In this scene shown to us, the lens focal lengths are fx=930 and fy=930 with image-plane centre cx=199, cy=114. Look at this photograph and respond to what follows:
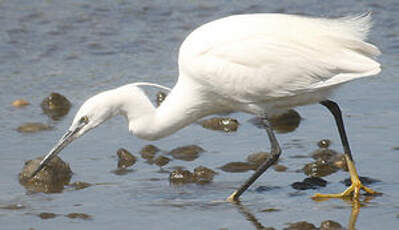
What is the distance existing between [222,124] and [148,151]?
35.4 inches

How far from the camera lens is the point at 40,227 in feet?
Answer: 20.6

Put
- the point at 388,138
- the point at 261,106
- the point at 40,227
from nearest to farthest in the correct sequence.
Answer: the point at 40,227 → the point at 261,106 → the point at 388,138

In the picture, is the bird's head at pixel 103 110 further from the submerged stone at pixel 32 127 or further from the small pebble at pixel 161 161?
the submerged stone at pixel 32 127

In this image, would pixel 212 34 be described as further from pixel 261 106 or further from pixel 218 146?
pixel 218 146

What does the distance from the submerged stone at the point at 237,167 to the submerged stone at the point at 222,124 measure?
0.83 m

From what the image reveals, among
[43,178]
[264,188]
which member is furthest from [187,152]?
[43,178]

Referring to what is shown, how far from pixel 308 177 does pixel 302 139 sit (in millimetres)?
918

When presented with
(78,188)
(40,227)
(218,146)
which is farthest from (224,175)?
(40,227)

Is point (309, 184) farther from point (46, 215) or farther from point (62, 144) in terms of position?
point (46, 215)

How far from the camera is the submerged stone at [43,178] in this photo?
717 centimetres

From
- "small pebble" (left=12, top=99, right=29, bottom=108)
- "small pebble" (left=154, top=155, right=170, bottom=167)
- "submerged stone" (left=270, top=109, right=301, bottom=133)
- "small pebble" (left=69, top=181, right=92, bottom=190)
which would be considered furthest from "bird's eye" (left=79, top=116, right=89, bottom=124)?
"small pebble" (left=12, top=99, right=29, bottom=108)

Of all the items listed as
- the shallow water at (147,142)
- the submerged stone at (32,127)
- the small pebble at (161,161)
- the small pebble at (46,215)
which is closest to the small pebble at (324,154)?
the shallow water at (147,142)

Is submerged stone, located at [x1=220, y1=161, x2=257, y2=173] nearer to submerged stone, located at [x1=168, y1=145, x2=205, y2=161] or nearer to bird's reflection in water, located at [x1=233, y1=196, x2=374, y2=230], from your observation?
submerged stone, located at [x1=168, y1=145, x2=205, y2=161]

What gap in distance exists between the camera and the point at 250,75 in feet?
22.9
